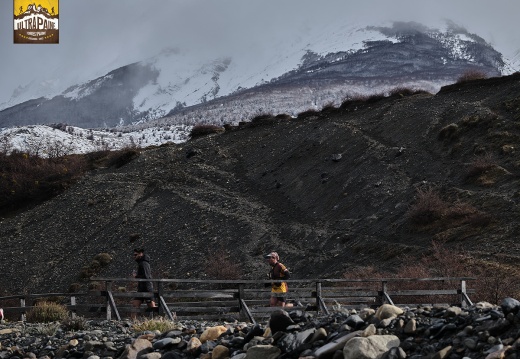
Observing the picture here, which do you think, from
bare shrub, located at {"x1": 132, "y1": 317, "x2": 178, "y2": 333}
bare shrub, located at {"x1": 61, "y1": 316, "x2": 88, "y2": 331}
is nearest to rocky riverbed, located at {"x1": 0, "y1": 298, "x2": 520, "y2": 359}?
bare shrub, located at {"x1": 132, "y1": 317, "x2": 178, "y2": 333}

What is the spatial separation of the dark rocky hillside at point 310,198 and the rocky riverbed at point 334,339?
20667mm

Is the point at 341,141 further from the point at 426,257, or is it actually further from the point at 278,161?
the point at 426,257

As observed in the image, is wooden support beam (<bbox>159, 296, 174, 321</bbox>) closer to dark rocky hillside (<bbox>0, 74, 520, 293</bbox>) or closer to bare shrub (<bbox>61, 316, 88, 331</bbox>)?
bare shrub (<bbox>61, 316, 88, 331</bbox>)

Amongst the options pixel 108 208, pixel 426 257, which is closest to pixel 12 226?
pixel 108 208

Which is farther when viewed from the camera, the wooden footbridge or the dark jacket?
the dark jacket

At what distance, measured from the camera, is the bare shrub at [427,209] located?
37.5m

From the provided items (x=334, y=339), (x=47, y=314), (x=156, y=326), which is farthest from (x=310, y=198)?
(x=334, y=339)

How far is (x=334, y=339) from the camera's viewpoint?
941cm

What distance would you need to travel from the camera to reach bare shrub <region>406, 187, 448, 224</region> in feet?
123

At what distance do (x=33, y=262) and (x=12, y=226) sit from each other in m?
9.07

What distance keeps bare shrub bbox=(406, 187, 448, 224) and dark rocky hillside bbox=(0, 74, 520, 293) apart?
0.36 feet

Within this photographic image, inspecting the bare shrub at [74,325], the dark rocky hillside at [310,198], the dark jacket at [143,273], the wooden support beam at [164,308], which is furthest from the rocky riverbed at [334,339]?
the dark rocky hillside at [310,198]

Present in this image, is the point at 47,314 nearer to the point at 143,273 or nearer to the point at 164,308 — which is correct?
the point at 143,273

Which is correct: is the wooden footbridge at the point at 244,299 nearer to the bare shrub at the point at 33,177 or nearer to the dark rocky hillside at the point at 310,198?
the dark rocky hillside at the point at 310,198
